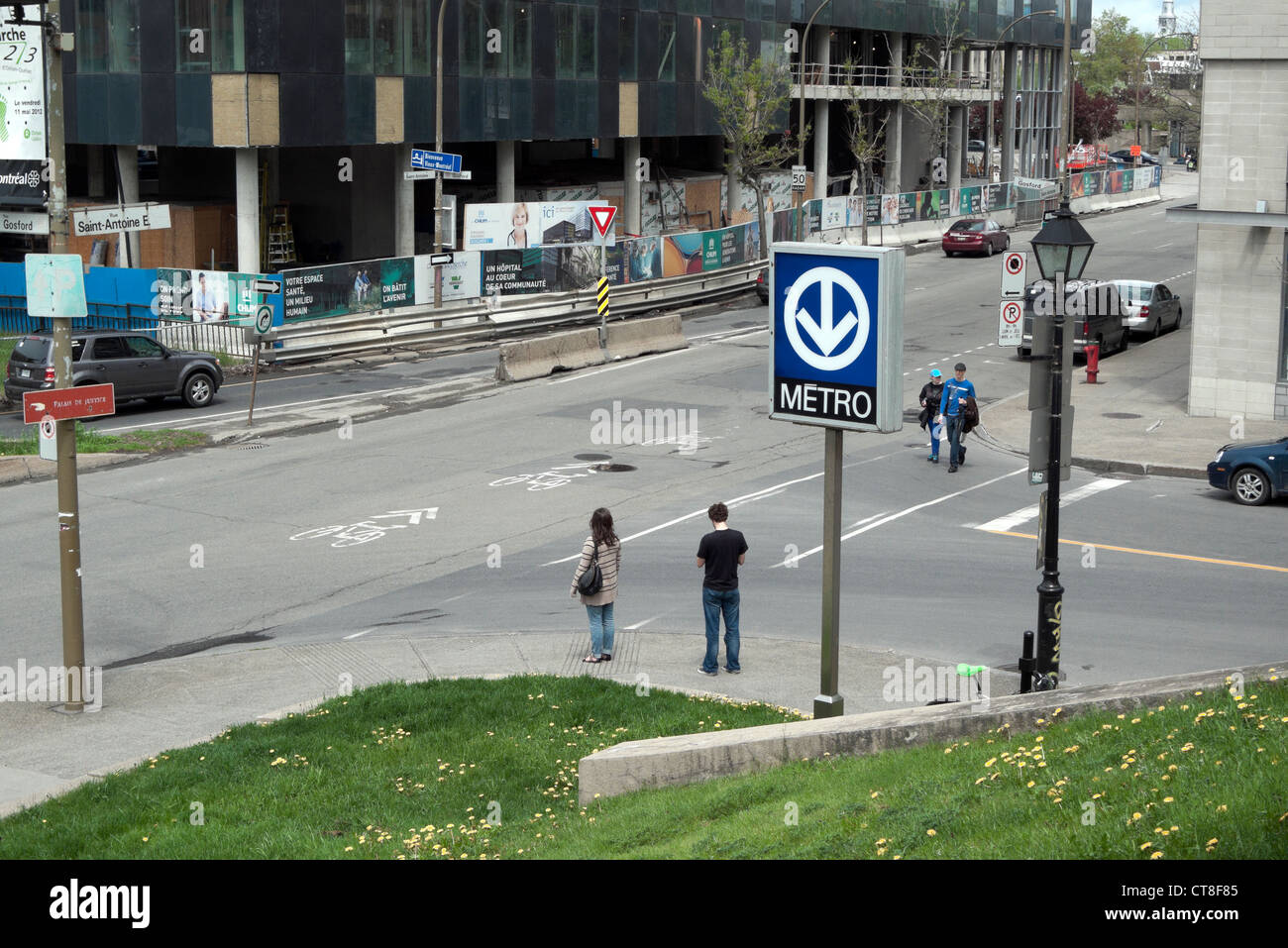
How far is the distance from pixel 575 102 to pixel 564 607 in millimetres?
36196

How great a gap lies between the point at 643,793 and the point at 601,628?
184 inches

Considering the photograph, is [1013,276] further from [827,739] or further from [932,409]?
[827,739]

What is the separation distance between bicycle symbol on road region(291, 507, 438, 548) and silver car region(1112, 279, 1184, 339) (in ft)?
74.7

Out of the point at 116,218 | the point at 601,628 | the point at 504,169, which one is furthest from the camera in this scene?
the point at 504,169

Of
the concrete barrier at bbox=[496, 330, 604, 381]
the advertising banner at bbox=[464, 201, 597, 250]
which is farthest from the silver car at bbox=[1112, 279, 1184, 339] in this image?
the advertising banner at bbox=[464, 201, 597, 250]

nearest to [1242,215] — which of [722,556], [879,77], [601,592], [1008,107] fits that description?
[722,556]

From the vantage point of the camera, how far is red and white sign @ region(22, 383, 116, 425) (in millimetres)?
13242

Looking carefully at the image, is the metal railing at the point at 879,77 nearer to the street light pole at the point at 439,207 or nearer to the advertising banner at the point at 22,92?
the street light pole at the point at 439,207

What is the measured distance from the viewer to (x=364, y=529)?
20.5 meters

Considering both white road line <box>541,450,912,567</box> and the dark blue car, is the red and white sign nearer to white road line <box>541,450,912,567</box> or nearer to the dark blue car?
white road line <box>541,450,912,567</box>

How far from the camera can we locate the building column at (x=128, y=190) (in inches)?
1656
